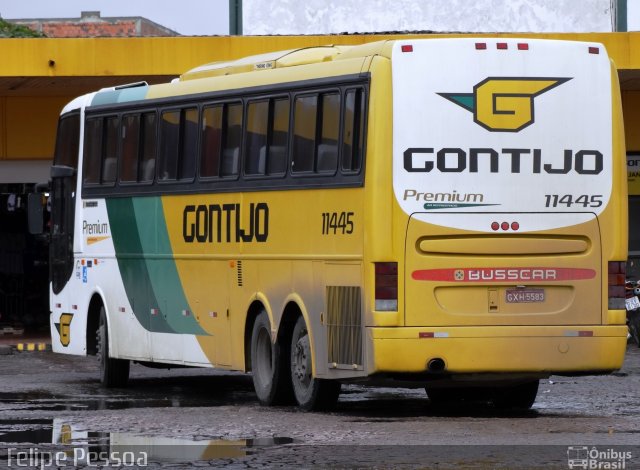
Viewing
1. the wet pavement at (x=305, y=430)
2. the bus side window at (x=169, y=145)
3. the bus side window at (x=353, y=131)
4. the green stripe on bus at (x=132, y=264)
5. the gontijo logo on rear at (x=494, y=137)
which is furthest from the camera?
the green stripe on bus at (x=132, y=264)

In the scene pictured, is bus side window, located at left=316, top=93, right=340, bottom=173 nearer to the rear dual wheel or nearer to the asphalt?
the rear dual wheel

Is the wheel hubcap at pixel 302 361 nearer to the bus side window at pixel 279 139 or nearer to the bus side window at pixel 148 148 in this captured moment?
the bus side window at pixel 279 139

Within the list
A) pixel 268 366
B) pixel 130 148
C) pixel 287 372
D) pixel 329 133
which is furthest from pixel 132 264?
pixel 329 133

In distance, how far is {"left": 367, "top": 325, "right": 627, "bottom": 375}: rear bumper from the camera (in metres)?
13.5

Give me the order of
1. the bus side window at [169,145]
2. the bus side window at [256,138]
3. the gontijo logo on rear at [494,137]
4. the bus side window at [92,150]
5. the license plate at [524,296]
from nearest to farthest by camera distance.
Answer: the gontijo logo on rear at [494,137] < the license plate at [524,296] < the bus side window at [256,138] < the bus side window at [169,145] < the bus side window at [92,150]

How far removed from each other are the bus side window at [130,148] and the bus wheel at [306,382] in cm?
414

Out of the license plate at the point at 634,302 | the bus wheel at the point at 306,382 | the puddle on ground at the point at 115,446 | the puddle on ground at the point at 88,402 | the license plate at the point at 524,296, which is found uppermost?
the license plate at the point at 524,296

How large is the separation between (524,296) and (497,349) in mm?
515

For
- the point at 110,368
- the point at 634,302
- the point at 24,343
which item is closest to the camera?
the point at 110,368

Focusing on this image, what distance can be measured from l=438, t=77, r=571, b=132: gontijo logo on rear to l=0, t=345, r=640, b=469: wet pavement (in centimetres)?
248

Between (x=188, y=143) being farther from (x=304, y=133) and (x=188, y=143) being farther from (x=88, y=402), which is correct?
(x=88, y=402)

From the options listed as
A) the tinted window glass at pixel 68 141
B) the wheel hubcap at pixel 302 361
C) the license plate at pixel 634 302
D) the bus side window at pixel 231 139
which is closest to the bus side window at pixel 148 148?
the bus side window at pixel 231 139

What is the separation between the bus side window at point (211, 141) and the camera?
16.5m

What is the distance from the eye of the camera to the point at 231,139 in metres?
16.2
